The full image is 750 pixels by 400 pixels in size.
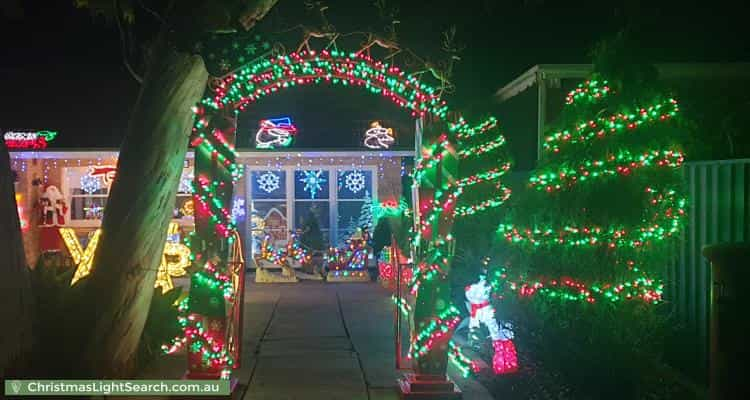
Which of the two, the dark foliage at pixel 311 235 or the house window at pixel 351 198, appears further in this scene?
the house window at pixel 351 198

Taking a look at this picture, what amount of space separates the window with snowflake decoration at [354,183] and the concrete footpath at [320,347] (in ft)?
10.6

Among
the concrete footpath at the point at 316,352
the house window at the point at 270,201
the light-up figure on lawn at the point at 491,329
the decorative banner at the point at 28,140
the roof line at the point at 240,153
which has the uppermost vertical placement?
the decorative banner at the point at 28,140

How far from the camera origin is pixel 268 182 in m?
16.1

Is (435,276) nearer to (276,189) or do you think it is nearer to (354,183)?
(354,183)

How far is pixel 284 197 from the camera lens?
1609 centimetres

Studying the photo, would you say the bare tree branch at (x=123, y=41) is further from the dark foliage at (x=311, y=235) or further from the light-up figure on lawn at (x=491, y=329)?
the dark foliage at (x=311, y=235)

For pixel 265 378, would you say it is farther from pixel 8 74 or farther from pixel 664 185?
pixel 8 74

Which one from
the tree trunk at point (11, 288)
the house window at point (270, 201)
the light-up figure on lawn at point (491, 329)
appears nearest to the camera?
the tree trunk at point (11, 288)

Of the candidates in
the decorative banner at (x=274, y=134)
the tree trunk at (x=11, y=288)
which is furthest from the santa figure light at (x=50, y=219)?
the tree trunk at (x=11, y=288)

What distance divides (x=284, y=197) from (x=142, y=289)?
9.33m

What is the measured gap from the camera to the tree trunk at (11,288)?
19.4ft

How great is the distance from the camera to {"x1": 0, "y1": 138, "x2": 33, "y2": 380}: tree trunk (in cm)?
591

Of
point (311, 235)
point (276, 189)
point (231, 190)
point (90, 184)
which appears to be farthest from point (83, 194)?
point (231, 190)

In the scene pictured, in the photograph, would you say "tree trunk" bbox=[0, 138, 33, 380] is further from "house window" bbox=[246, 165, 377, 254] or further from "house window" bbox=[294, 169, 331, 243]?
"house window" bbox=[294, 169, 331, 243]
